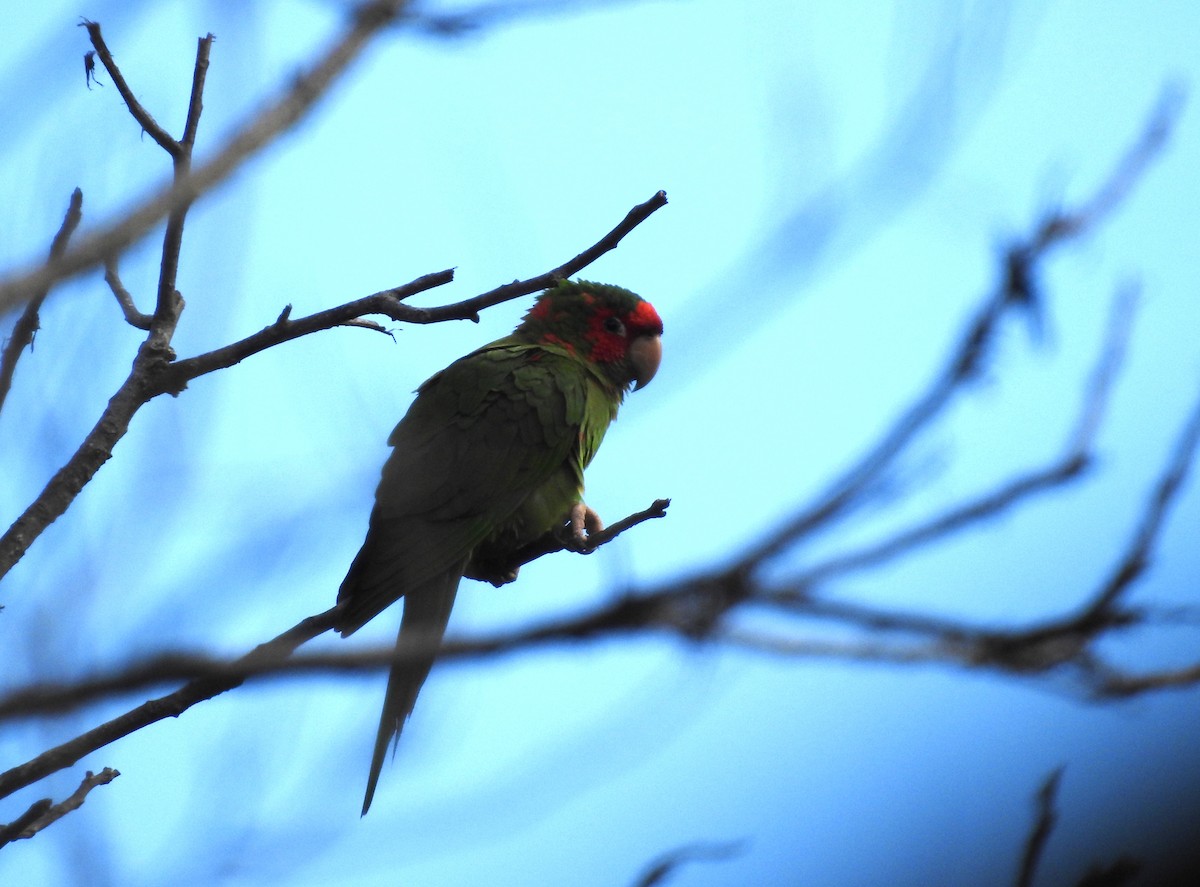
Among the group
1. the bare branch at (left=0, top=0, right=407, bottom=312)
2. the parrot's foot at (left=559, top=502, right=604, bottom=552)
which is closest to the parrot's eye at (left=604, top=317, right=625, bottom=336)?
the parrot's foot at (left=559, top=502, right=604, bottom=552)

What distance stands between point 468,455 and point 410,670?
1069 mm

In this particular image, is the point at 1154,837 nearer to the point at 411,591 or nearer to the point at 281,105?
the point at 281,105

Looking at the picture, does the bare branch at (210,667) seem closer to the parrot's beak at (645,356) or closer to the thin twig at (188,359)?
the thin twig at (188,359)

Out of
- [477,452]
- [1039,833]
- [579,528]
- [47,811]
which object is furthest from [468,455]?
[1039,833]

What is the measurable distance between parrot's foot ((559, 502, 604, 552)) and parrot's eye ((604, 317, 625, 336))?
85cm

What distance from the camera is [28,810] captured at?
218cm

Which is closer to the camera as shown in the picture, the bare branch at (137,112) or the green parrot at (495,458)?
the bare branch at (137,112)

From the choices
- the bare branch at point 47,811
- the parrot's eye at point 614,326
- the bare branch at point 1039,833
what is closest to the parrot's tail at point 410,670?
the bare branch at point 47,811

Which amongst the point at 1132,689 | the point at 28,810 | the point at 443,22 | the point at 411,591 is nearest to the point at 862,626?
the point at 1132,689

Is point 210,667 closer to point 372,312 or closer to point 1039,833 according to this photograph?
point 1039,833

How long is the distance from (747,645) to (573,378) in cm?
354

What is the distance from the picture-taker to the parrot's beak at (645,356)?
4.74m

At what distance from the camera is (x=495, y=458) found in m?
4.15

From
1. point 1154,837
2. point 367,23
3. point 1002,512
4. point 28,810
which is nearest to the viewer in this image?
point 1002,512
